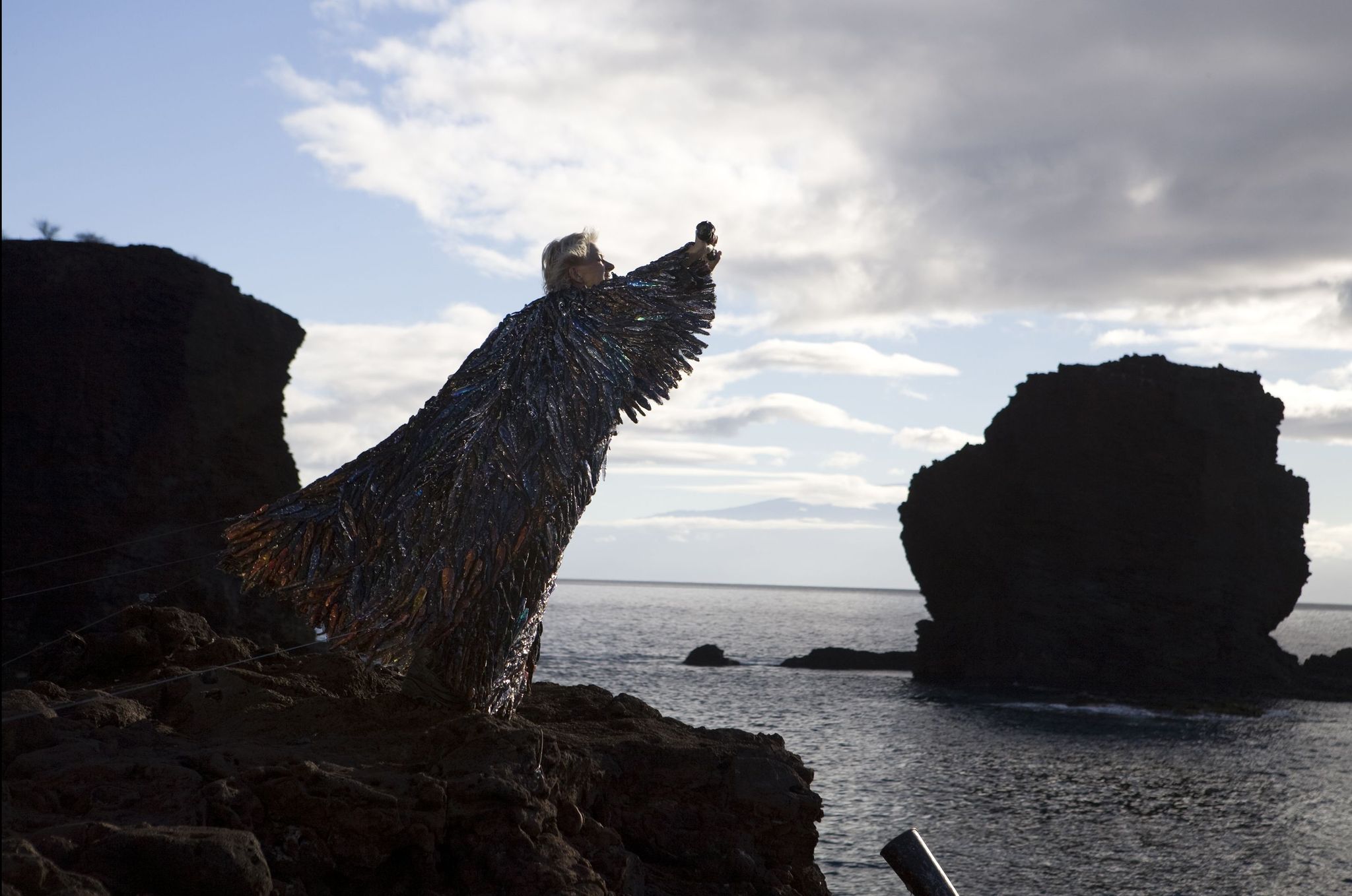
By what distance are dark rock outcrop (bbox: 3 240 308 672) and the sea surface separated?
11400 millimetres

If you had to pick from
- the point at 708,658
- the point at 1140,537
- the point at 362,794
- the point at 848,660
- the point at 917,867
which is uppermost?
the point at 1140,537

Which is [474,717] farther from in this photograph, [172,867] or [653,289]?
[653,289]

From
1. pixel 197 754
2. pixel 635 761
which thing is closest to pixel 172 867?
pixel 197 754

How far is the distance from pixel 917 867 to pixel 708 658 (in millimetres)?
38590

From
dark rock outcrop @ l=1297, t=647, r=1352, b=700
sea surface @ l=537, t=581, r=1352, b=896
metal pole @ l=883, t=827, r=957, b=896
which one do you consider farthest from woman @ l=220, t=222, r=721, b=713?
dark rock outcrop @ l=1297, t=647, r=1352, b=700

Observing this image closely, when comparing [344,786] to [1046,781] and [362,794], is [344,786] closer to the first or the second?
[362,794]

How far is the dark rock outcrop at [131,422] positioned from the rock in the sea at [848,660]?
23.5 m

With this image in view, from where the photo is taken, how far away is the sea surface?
42.1 feet

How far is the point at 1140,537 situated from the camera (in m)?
36.1

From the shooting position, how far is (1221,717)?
1142 inches

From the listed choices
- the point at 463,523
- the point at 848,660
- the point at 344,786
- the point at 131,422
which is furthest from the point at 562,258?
Answer: the point at 848,660

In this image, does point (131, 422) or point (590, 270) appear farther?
point (131, 422)

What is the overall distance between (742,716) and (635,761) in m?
21.6

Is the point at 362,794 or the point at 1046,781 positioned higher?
the point at 362,794
